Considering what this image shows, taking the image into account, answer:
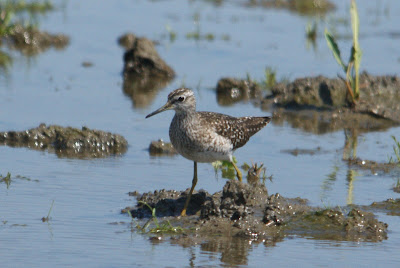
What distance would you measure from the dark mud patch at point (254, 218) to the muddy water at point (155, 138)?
0.64 feet

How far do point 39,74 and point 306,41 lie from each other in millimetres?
6858

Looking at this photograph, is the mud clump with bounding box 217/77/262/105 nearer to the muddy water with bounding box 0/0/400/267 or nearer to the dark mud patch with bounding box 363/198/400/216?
the muddy water with bounding box 0/0/400/267

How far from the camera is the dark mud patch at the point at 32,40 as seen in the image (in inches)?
714

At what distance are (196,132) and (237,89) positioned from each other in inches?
240

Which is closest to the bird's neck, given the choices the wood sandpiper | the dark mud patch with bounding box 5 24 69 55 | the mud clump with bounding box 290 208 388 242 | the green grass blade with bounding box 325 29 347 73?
the wood sandpiper

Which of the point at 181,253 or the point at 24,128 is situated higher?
the point at 24,128

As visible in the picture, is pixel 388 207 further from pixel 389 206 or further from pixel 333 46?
pixel 333 46

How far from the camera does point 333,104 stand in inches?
584

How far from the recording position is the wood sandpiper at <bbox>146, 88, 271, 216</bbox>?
9570mm

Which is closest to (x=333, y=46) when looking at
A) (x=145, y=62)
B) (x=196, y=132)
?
(x=145, y=62)

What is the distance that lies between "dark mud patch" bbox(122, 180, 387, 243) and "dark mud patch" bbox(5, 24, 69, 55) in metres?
9.33

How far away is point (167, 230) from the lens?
8.70 metres

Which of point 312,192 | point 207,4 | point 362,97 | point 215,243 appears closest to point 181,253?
point 215,243

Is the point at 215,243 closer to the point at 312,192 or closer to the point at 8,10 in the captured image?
the point at 312,192
